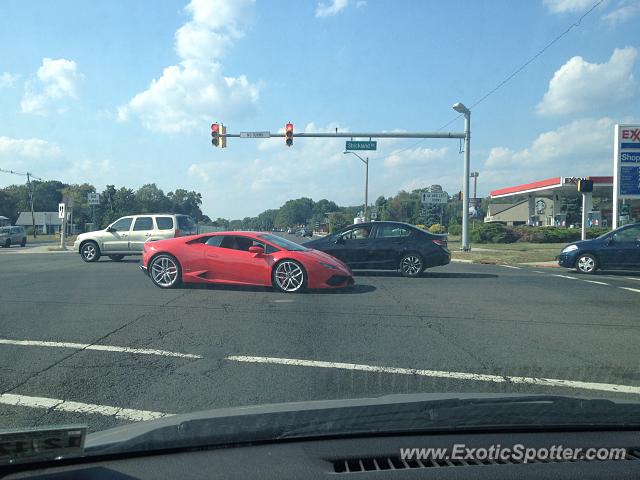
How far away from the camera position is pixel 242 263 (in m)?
11.8

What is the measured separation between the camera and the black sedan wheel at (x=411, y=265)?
1521cm

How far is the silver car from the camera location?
4109 cm

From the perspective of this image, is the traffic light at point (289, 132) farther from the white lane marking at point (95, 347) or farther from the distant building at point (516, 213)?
the distant building at point (516, 213)

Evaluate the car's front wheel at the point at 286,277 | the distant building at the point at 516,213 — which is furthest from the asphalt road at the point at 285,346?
the distant building at the point at 516,213

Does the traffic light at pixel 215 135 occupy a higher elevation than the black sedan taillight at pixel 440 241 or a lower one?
higher

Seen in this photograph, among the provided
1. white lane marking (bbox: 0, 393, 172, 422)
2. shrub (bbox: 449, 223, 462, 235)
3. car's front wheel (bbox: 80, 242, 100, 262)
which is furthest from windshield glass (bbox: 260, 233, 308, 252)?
shrub (bbox: 449, 223, 462, 235)

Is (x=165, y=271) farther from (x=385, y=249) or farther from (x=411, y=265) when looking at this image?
(x=411, y=265)

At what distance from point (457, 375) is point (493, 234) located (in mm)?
36967

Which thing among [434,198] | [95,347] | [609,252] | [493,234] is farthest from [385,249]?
[493,234]

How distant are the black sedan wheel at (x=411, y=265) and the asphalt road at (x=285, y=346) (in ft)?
9.57

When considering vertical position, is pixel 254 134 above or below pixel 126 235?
above

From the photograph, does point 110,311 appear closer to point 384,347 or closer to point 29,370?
point 29,370

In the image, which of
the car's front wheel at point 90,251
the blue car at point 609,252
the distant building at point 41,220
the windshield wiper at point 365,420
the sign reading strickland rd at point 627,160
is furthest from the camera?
the distant building at point 41,220

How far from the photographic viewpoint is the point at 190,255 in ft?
40.0
